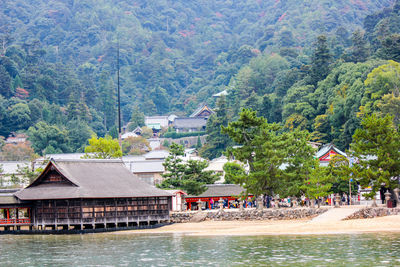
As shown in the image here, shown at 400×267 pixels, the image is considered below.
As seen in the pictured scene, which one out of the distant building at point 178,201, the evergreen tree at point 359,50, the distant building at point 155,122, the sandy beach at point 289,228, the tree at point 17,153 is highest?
the evergreen tree at point 359,50

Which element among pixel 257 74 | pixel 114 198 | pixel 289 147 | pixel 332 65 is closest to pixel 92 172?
pixel 114 198

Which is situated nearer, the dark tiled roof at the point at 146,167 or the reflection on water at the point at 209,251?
the reflection on water at the point at 209,251

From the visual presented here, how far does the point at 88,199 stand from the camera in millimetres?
53062

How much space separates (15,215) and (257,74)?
8801 cm

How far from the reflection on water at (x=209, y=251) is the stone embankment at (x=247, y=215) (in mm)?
9872

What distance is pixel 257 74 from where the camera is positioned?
468 feet

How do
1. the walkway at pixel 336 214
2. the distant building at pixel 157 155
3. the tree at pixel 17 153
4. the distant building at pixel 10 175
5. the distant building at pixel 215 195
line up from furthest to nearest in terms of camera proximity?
the tree at pixel 17 153
the distant building at pixel 157 155
the distant building at pixel 10 175
the distant building at pixel 215 195
the walkway at pixel 336 214

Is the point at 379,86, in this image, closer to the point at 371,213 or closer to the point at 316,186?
the point at 316,186

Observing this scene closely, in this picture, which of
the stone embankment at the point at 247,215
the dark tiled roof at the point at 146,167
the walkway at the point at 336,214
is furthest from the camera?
the dark tiled roof at the point at 146,167

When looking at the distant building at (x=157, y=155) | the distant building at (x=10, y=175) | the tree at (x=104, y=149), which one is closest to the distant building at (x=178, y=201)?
the tree at (x=104, y=149)

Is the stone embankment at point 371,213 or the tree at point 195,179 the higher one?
the tree at point 195,179

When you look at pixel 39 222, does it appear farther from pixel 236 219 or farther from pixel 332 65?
pixel 332 65

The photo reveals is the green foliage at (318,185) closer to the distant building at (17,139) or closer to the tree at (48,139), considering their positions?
the tree at (48,139)

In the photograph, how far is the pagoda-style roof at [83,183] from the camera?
53000 millimetres
